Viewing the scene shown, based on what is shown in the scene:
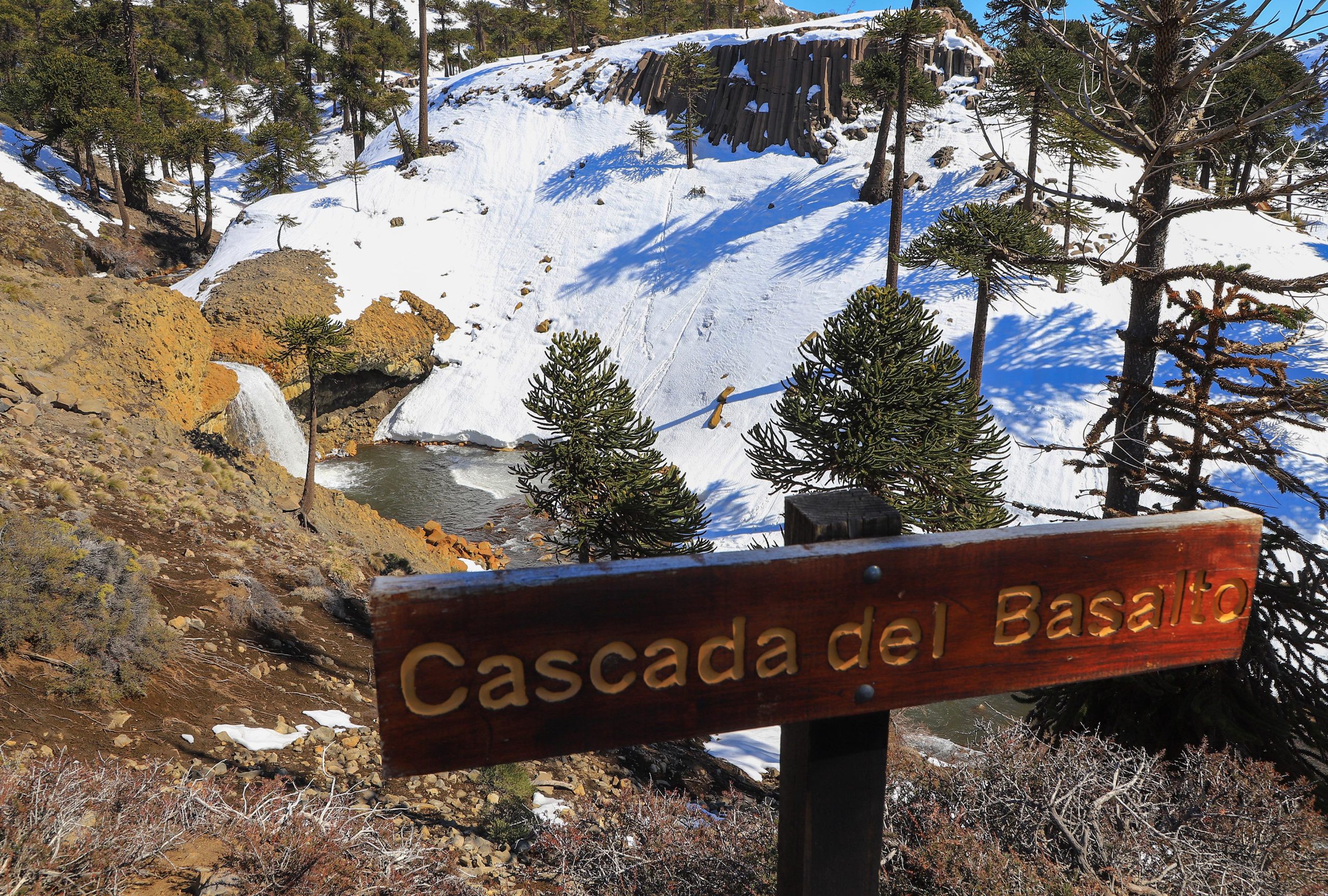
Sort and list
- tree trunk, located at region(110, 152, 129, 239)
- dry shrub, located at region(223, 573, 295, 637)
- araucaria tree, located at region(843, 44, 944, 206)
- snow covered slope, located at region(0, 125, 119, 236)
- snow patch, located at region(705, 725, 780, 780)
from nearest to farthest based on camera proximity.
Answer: dry shrub, located at region(223, 573, 295, 637) < snow patch, located at region(705, 725, 780, 780) < araucaria tree, located at region(843, 44, 944, 206) < snow covered slope, located at region(0, 125, 119, 236) < tree trunk, located at region(110, 152, 129, 239)

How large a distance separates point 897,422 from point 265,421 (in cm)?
1714

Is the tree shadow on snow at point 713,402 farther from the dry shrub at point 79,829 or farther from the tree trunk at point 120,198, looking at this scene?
the tree trunk at point 120,198

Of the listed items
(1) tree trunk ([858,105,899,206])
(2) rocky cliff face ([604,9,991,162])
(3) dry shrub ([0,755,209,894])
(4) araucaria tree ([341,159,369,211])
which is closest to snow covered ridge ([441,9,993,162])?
(2) rocky cliff face ([604,9,991,162])

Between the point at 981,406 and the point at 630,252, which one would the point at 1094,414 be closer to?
the point at 981,406

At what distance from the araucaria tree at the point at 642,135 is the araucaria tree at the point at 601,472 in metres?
27.3

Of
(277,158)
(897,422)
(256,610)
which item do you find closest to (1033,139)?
(897,422)

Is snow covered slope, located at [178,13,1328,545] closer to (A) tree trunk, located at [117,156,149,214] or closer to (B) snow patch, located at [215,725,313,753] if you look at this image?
(A) tree trunk, located at [117,156,149,214]

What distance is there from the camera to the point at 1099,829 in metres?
3.73

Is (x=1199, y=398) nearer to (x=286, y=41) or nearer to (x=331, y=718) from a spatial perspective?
(x=331, y=718)

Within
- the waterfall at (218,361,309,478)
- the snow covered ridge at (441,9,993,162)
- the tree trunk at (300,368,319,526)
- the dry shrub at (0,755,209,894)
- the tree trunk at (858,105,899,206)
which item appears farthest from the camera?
the snow covered ridge at (441,9,993,162)

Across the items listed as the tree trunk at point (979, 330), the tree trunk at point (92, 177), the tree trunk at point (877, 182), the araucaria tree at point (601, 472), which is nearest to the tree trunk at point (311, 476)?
the araucaria tree at point (601, 472)

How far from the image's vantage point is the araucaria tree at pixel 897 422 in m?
10.6

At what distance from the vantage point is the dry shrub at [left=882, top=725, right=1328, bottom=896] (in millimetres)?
3494

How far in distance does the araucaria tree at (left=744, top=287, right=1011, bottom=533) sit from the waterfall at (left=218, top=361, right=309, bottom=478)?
45.9 feet
